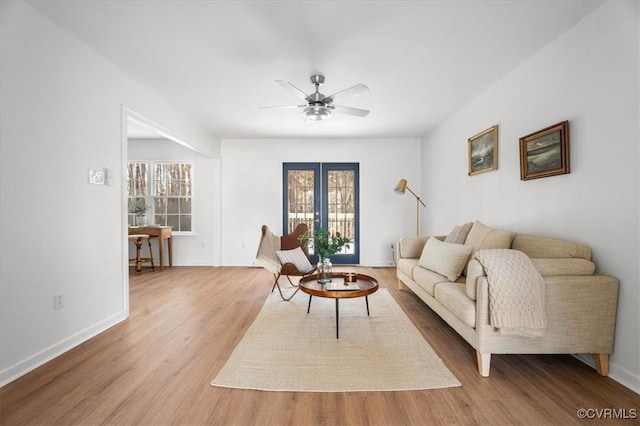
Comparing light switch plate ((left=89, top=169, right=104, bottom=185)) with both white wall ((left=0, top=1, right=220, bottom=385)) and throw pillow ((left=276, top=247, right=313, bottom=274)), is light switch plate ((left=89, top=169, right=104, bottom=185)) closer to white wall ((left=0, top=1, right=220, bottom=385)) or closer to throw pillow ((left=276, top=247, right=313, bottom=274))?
white wall ((left=0, top=1, right=220, bottom=385))

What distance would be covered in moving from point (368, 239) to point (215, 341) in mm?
4008

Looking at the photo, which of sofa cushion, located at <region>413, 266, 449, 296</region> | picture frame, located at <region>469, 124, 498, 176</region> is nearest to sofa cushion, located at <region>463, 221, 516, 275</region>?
sofa cushion, located at <region>413, 266, 449, 296</region>

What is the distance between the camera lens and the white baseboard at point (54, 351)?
78.3 inches

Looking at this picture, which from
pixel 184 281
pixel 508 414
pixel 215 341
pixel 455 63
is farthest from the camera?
pixel 184 281

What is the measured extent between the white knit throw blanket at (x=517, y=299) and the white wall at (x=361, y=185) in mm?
4085

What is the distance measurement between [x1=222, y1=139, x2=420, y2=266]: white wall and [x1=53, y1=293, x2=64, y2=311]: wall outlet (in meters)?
3.67

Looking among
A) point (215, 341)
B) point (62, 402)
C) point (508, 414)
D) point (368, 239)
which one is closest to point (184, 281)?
point (215, 341)

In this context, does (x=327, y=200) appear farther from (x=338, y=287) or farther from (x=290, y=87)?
(x=290, y=87)

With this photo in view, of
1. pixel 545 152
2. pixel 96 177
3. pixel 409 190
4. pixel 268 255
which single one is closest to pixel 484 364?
pixel 545 152

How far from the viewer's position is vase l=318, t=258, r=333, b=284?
315cm

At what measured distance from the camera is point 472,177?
4027 millimetres

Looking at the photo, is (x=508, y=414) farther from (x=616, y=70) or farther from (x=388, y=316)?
(x=616, y=70)

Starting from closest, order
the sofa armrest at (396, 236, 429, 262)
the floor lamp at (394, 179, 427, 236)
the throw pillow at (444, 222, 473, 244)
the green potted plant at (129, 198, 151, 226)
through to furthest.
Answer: the throw pillow at (444, 222, 473, 244) < the sofa armrest at (396, 236, 429, 262) < the floor lamp at (394, 179, 427, 236) < the green potted plant at (129, 198, 151, 226)

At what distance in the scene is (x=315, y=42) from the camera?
2.58 meters
